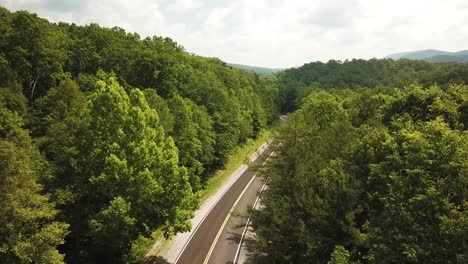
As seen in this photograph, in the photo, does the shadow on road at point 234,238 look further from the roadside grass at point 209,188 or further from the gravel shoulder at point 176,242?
the roadside grass at point 209,188

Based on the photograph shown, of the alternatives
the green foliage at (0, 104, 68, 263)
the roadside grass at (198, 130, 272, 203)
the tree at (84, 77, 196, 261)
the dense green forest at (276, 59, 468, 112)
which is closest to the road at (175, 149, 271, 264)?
the roadside grass at (198, 130, 272, 203)

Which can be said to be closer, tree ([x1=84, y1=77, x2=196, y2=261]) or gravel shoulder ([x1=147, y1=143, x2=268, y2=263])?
tree ([x1=84, y1=77, x2=196, y2=261])

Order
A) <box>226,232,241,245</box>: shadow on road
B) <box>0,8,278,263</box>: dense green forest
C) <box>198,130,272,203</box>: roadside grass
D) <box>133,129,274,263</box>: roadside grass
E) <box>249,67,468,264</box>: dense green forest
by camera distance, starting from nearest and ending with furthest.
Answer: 1. <box>249,67,468,264</box>: dense green forest
2. <box>0,8,278,263</box>: dense green forest
3. <box>133,129,274,263</box>: roadside grass
4. <box>226,232,241,245</box>: shadow on road
5. <box>198,130,272,203</box>: roadside grass

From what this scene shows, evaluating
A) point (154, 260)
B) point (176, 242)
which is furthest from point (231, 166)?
point (154, 260)

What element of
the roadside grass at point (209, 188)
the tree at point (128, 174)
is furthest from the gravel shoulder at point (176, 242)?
the tree at point (128, 174)

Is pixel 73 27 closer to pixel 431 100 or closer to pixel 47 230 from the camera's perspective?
pixel 47 230

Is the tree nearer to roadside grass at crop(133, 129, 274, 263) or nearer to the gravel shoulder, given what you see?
roadside grass at crop(133, 129, 274, 263)
